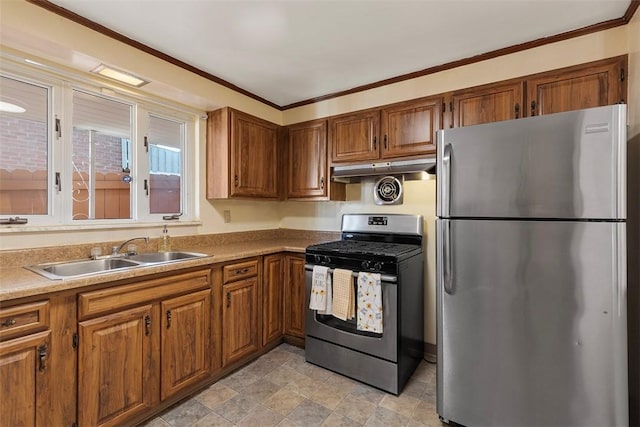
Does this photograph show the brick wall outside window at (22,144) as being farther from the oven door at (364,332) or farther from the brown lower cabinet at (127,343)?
the oven door at (364,332)

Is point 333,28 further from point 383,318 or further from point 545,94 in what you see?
point 383,318

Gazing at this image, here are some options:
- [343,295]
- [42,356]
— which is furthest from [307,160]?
[42,356]

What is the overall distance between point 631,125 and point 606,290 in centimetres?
104

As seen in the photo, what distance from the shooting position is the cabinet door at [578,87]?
5.83 ft

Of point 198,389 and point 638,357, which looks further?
point 198,389

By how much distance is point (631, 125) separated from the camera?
1686mm

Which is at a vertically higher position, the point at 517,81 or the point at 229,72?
the point at 229,72

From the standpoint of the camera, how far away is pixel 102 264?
198cm

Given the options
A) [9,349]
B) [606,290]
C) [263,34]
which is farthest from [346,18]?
[9,349]

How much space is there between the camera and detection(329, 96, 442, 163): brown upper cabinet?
2.34 meters

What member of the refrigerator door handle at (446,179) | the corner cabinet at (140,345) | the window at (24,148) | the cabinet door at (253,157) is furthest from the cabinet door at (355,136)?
the window at (24,148)

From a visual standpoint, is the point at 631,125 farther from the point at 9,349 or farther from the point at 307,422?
the point at 9,349

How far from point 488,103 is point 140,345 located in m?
2.73

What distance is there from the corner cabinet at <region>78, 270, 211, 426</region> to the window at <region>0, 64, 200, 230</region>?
2.55 ft
